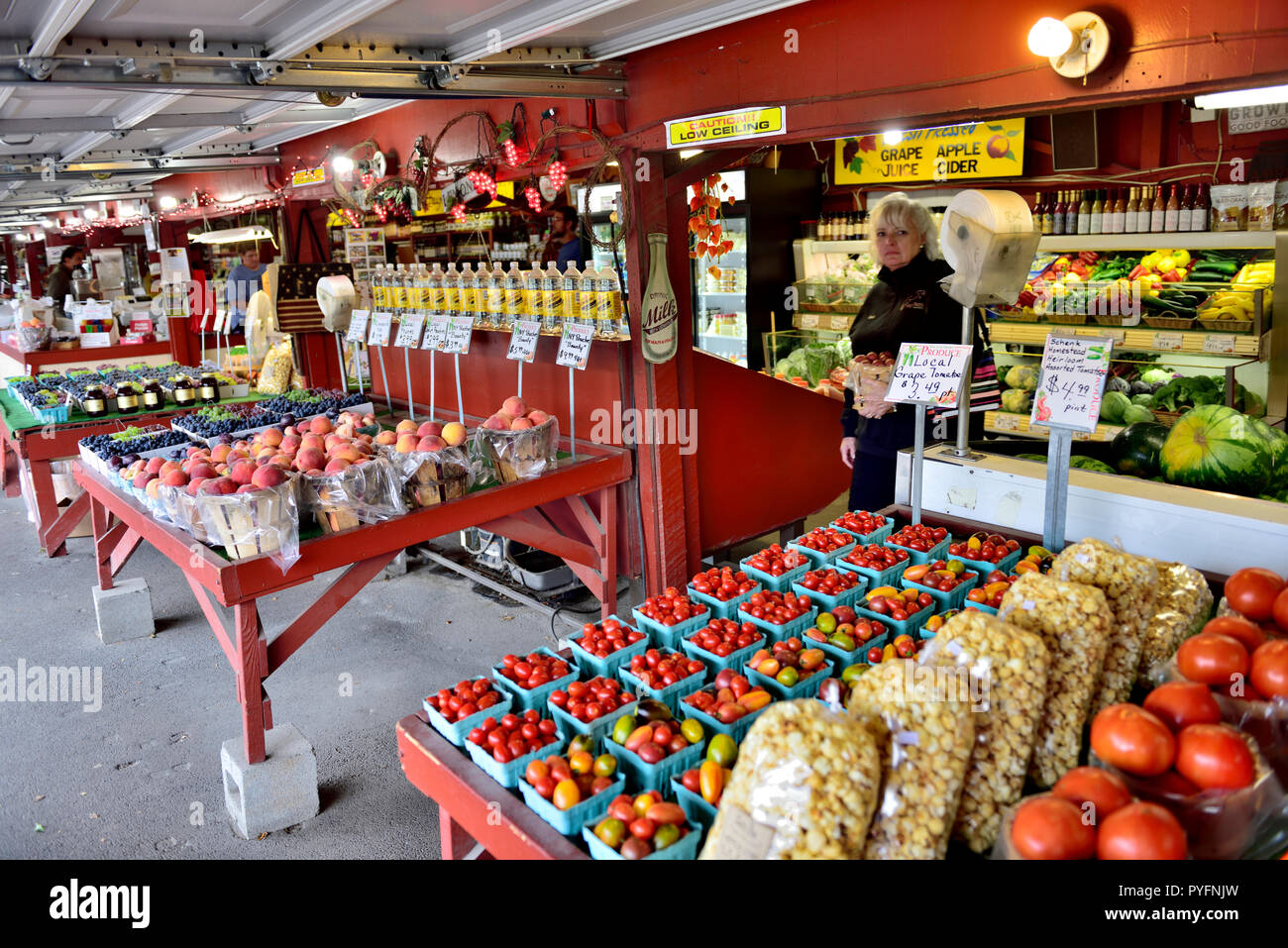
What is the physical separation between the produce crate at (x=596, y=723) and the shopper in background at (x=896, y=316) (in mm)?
2360

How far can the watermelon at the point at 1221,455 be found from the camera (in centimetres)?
272

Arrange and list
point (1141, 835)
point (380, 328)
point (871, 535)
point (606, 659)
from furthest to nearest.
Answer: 1. point (380, 328)
2. point (871, 535)
3. point (606, 659)
4. point (1141, 835)

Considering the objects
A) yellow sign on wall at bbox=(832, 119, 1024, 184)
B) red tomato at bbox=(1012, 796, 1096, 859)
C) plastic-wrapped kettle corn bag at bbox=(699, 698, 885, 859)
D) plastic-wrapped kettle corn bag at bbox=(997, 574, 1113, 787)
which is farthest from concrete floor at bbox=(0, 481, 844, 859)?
yellow sign on wall at bbox=(832, 119, 1024, 184)

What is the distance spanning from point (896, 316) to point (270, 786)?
10.7 feet

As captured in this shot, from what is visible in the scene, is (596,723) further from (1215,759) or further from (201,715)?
(201,715)

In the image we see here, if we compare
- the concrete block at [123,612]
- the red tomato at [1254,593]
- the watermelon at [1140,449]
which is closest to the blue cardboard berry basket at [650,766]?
the red tomato at [1254,593]

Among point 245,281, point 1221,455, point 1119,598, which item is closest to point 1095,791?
point 1119,598

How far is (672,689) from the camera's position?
2119mm

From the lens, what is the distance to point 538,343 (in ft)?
17.5

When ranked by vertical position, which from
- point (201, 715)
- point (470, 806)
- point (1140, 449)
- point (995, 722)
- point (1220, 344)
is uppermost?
point (1220, 344)

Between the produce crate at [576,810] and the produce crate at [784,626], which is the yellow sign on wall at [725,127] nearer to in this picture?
the produce crate at [784,626]

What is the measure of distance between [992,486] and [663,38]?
236 cm

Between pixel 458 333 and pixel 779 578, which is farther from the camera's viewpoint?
pixel 458 333
